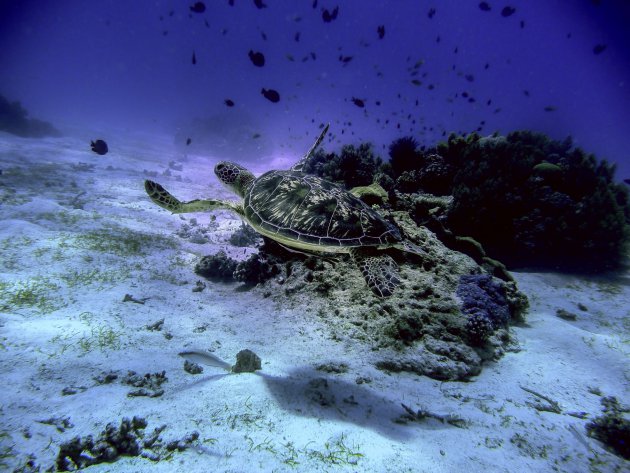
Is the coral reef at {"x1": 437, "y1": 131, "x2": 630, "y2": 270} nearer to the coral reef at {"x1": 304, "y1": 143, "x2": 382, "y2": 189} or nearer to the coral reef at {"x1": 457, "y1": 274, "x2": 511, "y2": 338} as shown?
the coral reef at {"x1": 304, "y1": 143, "x2": 382, "y2": 189}

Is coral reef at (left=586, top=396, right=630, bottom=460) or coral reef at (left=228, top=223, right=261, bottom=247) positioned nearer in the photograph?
coral reef at (left=586, top=396, right=630, bottom=460)

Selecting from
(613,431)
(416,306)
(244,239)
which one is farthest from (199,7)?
(613,431)

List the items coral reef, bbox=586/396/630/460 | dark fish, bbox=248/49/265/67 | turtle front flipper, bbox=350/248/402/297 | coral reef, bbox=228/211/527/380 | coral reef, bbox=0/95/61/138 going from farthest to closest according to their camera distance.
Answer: coral reef, bbox=0/95/61/138 → dark fish, bbox=248/49/265/67 → coral reef, bbox=228/211/527/380 → turtle front flipper, bbox=350/248/402/297 → coral reef, bbox=586/396/630/460

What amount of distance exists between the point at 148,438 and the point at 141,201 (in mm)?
12299

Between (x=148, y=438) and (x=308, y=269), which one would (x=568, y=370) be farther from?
(x=148, y=438)

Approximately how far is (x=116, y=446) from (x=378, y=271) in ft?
11.8

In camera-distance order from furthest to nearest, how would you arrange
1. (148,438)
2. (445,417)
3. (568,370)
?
(568,370) < (445,417) < (148,438)

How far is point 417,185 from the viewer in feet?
32.6

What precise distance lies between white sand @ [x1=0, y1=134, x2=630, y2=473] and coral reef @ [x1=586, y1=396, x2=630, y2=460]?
132mm

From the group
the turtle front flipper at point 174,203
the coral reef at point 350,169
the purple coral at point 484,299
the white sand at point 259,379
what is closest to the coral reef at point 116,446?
the white sand at point 259,379

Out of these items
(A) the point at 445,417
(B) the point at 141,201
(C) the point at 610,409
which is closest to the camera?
(A) the point at 445,417

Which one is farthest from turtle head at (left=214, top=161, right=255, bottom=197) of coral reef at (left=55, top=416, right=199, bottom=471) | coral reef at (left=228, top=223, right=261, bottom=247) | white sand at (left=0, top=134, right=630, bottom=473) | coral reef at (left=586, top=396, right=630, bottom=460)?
coral reef at (left=586, top=396, right=630, bottom=460)

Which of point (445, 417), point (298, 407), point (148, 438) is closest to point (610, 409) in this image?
point (445, 417)

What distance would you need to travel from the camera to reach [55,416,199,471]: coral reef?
2.53 m
